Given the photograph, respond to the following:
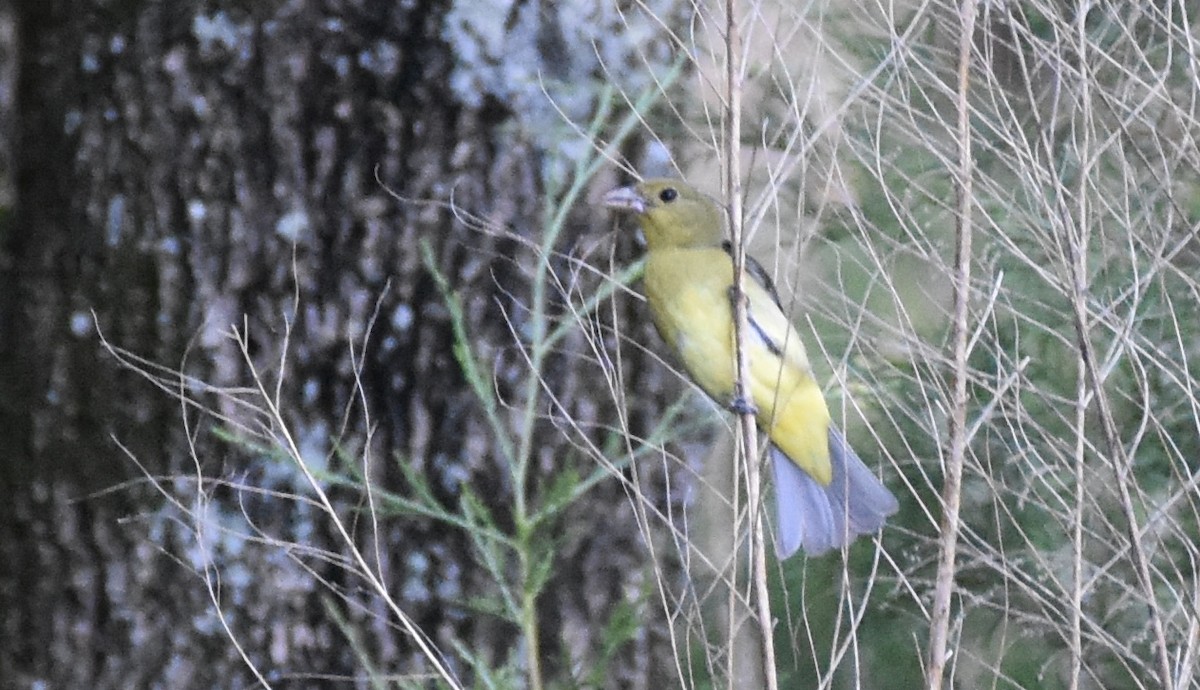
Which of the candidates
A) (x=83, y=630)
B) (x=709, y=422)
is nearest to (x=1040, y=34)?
(x=709, y=422)

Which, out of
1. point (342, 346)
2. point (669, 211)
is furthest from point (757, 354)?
point (342, 346)

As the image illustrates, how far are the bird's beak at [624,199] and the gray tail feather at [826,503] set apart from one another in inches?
22.0

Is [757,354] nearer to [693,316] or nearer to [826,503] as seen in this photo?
[693,316]

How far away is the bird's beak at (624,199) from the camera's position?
106 inches

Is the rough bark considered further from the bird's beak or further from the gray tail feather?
the gray tail feather

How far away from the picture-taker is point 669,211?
2750 millimetres

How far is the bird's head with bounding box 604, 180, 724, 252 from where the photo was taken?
2.69 metres

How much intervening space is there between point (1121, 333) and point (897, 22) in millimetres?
1586

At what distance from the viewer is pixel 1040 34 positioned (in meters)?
3.39

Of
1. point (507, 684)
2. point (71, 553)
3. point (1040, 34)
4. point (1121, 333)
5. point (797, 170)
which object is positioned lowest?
point (507, 684)

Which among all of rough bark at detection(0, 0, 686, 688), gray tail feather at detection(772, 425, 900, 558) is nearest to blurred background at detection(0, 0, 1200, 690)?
rough bark at detection(0, 0, 686, 688)

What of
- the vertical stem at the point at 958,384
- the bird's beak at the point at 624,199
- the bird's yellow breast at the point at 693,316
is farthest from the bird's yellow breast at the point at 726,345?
the vertical stem at the point at 958,384

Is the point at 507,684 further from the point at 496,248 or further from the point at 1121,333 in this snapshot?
the point at 1121,333

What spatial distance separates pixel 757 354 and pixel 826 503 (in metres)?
0.33
